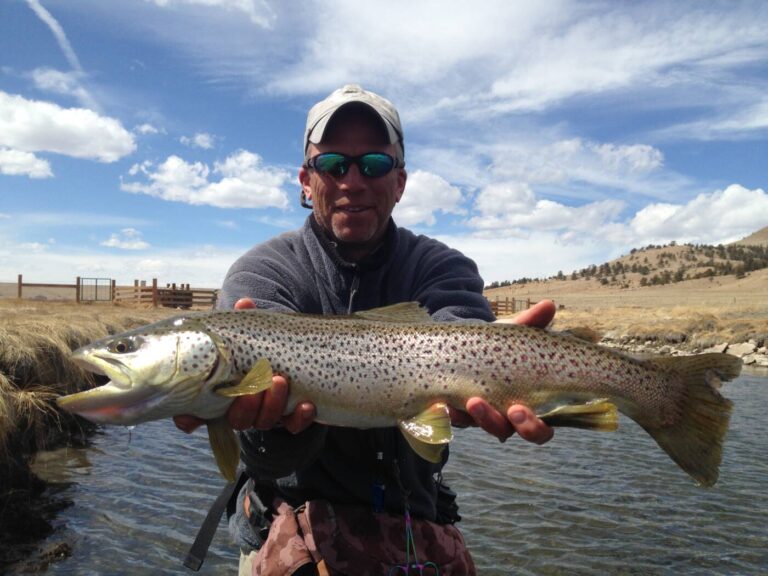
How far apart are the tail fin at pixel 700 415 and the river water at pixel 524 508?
4662 mm

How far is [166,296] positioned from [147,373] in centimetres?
4014

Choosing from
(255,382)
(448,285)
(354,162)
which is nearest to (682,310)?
(448,285)

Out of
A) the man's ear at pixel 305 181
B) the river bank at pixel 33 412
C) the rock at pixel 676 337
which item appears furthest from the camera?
the rock at pixel 676 337

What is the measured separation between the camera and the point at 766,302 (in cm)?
4303

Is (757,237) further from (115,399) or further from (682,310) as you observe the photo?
(115,399)

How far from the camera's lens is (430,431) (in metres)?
2.99

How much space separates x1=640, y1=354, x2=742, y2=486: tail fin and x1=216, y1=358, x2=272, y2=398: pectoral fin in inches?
78.3

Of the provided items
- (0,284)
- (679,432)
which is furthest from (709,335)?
(0,284)

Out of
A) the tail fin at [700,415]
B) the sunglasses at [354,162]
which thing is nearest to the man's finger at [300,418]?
the sunglasses at [354,162]

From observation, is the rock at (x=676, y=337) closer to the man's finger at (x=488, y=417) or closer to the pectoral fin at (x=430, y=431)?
the man's finger at (x=488, y=417)

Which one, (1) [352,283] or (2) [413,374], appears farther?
(1) [352,283]

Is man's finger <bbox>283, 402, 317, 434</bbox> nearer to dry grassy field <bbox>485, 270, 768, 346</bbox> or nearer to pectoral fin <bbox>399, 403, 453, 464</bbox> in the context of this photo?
pectoral fin <bbox>399, 403, 453, 464</bbox>

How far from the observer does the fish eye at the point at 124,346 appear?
3068 millimetres

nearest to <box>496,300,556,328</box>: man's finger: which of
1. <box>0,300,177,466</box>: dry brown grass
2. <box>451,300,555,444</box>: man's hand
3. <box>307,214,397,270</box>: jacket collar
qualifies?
<box>451,300,555,444</box>: man's hand
